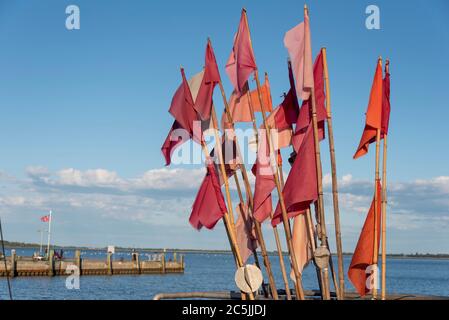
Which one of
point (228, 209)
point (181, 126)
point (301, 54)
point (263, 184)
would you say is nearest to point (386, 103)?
point (301, 54)

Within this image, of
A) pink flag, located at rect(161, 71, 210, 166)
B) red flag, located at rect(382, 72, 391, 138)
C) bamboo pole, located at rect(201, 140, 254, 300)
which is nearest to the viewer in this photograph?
bamboo pole, located at rect(201, 140, 254, 300)

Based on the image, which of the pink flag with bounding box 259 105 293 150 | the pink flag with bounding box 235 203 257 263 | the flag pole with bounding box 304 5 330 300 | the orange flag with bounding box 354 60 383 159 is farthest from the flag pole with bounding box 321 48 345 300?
the pink flag with bounding box 235 203 257 263

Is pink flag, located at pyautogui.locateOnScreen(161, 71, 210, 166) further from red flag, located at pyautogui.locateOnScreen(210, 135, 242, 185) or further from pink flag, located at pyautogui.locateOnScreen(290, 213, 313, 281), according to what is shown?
pink flag, located at pyautogui.locateOnScreen(290, 213, 313, 281)

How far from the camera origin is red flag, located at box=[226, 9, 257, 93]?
376 inches

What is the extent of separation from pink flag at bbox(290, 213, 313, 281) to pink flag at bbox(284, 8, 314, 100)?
72.3 inches

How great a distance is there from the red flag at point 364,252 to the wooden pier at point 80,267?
161ft

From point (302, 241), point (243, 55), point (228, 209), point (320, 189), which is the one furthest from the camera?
point (243, 55)

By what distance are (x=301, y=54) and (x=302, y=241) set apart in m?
2.71

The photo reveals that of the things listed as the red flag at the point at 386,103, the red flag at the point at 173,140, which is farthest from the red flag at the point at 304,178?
the red flag at the point at 173,140

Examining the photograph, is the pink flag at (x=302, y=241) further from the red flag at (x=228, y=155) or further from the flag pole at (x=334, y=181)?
the red flag at (x=228, y=155)

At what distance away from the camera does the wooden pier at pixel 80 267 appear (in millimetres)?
60597

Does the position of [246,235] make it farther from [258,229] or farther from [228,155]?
[228,155]

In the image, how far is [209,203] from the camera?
9234 millimetres

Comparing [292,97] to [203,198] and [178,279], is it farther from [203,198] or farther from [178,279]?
[178,279]
